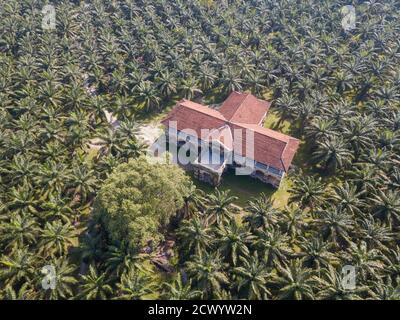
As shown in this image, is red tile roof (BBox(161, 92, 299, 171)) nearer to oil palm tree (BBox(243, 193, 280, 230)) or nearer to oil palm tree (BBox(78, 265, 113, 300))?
oil palm tree (BBox(243, 193, 280, 230))

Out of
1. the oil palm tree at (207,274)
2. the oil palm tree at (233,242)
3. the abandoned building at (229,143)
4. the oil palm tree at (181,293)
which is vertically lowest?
the oil palm tree at (181,293)

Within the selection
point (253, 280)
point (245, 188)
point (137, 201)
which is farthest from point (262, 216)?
point (137, 201)

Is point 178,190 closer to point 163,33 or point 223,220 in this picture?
point 223,220

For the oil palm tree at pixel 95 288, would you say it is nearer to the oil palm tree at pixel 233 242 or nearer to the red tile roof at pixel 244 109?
the oil palm tree at pixel 233 242

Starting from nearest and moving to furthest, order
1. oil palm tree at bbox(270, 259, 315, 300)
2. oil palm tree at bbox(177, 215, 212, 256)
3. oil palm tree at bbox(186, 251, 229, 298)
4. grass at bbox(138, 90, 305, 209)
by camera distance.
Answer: oil palm tree at bbox(270, 259, 315, 300)
oil palm tree at bbox(186, 251, 229, 298)
oil palm tree at bbox(177, 215, 212, 256)
grass at bbox(138, 90, 305, 209)

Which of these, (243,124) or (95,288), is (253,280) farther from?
(243,124)

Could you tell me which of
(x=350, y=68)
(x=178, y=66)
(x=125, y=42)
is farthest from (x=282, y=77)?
(x=125, y=42)

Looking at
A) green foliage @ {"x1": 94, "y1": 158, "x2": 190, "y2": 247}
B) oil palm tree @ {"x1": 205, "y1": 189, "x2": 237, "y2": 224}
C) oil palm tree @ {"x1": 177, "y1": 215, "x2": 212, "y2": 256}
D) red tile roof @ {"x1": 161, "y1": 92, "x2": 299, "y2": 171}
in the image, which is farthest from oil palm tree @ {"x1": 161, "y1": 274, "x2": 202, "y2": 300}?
red tile roof @ {"x1": 161, "y1": 92, "x2": 299, "y2": 171}

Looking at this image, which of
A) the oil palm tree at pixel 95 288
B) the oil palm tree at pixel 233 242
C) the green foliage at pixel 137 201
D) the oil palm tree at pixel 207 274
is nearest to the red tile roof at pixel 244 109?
the green foliage at pixel 137 201
